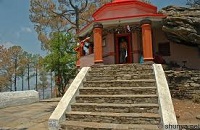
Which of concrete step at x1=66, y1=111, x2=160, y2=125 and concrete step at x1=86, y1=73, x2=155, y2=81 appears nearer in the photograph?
concrete step at x1=66, y1=111, x2=160, y2=125

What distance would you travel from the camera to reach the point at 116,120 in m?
6.90

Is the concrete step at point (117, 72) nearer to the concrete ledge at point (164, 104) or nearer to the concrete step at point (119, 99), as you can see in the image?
the concrete ledge at point (164, 104)

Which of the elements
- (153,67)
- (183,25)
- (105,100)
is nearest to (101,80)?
(105,100)

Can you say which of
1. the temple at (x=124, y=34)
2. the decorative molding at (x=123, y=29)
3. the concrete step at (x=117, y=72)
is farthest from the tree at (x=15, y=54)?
the concrete step at (x=117, y=72)

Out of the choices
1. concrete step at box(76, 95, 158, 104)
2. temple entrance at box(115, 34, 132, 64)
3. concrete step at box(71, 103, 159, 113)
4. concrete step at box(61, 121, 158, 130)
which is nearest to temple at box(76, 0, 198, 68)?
temple entrance at box(115, 34, 132, 64)

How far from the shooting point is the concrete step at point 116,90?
26.6 feet

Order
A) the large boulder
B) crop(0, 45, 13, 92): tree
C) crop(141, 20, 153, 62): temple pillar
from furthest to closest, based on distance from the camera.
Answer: crop(0, 45, 13, 92): tree
crop(141, 20, 153, 62): temple pillar
the large boulder

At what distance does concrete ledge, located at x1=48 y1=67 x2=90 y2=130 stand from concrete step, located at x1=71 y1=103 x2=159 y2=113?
304 millimetres

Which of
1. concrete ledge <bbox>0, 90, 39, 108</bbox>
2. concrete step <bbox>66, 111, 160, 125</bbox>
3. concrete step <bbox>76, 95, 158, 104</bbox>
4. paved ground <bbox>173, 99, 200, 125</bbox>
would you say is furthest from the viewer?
concrete ledge <bbox>0, 90, 39, 108</bbox>

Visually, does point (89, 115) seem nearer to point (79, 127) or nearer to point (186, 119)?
point (79, 127)

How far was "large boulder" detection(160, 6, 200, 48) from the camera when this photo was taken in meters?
10.9

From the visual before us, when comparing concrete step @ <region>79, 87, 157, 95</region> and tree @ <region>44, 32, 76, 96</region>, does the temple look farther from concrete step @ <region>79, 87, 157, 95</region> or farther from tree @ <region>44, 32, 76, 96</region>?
concrete step @ <region>79, 87, 157, 95</region>

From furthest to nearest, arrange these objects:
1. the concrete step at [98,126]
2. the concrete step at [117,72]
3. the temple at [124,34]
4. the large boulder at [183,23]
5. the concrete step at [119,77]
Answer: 1. the temple at [124,34]
2. the large boulder at [183,23]
3. the concrete step at [117,72]
4. the concrete step at [119,77]
5. the concrete step at [98,126]

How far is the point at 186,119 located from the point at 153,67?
3.02m
